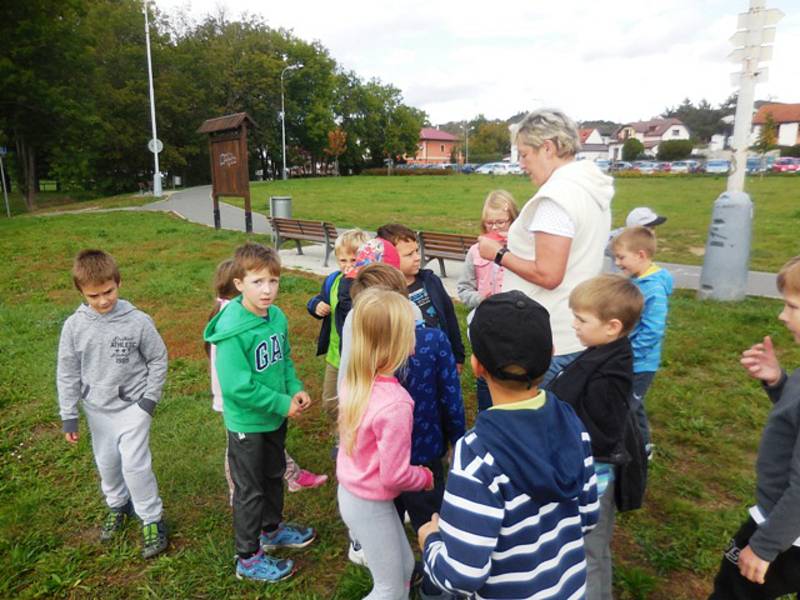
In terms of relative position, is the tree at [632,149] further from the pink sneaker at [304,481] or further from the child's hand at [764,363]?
the child's hand at [764,363]

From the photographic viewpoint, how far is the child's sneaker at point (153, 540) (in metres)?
3.01

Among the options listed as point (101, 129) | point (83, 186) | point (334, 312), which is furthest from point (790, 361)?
point (83, 186)

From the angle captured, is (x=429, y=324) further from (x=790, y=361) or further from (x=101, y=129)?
(x=101, y=129)

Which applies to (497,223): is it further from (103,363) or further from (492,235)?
(103,363)

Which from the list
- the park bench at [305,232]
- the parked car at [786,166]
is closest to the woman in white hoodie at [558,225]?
the park bench at [305,232]

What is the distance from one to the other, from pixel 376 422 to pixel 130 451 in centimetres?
170

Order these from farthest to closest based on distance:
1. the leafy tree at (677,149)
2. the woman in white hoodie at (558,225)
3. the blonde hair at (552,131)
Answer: the leafy tree at (677,149), the blonde hair at (552,131), the woman in white hoodie at (558,225)

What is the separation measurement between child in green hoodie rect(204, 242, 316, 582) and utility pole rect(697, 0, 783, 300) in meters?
6.52

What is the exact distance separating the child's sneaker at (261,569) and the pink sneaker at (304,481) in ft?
2.51

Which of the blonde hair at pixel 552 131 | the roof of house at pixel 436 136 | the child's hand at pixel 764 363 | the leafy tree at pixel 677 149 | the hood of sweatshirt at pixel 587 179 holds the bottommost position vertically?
the child's hand at pixel 764 363

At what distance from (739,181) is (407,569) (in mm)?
7056

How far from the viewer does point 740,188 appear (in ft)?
23.9

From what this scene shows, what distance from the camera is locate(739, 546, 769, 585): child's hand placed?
5.83 feet

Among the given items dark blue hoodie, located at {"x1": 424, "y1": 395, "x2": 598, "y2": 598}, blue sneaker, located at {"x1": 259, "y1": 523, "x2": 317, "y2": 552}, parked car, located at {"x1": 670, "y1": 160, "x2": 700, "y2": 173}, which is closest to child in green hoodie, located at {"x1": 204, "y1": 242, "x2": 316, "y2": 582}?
blue sneaker, located at {"x1": 259, "y1": 523, "x2": 317, "y2": 552}
